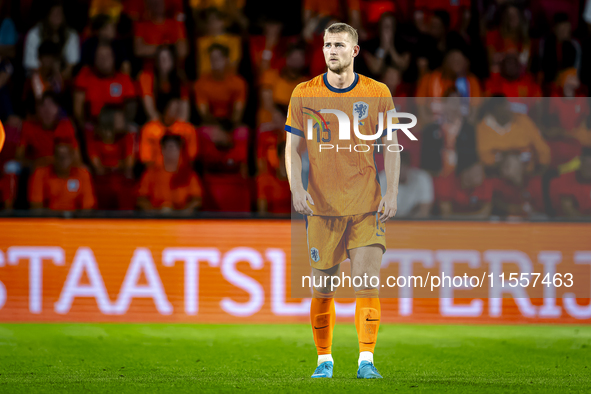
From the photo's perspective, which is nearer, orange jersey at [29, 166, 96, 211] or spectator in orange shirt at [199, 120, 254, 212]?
orange jersey at [29, 166, 96, 211]

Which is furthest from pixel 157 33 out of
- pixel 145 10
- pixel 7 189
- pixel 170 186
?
pixel 7 189

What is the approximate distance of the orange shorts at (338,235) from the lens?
183 inches

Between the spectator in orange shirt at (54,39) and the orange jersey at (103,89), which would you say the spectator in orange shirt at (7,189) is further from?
the spectator in orange shirt at (54,39)

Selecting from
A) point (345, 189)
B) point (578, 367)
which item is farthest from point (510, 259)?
point (345, 189)

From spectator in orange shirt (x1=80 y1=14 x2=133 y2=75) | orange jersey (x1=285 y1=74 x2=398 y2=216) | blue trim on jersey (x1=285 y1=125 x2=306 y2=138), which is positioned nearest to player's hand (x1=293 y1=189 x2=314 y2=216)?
orange jersey (x1=285 y1=74 x2=398 y2=216)

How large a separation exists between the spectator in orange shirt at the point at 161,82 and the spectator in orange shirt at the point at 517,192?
3.39 metres

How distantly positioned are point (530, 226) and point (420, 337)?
1500 millimetres

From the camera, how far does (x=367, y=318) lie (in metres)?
4.60

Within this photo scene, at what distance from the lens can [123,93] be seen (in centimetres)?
858

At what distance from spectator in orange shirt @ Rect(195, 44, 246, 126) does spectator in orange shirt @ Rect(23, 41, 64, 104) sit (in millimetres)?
1572

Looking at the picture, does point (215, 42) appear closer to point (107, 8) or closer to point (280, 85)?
point (280, 85)

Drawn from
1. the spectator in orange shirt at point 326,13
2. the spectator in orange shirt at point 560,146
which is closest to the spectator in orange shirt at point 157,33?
the spectator in orange shirt at point 326,13

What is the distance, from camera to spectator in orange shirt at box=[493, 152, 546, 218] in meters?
7.33

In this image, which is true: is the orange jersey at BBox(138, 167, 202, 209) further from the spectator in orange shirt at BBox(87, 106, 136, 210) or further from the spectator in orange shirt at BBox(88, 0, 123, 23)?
the spectator in orange shirt at BBox(88, 0, 123, 23)
